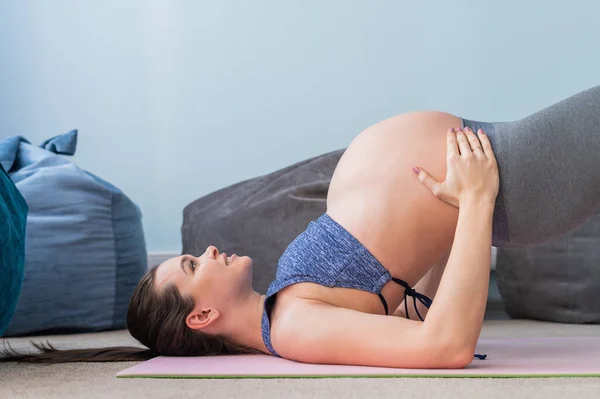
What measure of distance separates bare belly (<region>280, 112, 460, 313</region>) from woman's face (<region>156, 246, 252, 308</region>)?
17 centimetres

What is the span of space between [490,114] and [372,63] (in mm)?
508

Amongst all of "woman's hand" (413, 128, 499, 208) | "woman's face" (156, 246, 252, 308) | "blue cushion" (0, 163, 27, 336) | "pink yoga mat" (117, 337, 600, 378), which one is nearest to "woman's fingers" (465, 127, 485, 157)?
"woman's hand" (413, 128, 499, 208)

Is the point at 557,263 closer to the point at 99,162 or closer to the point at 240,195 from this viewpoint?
the point at 240,195

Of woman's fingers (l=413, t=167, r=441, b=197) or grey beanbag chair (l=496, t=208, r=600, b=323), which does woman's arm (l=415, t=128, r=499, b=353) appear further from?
grey beanbag chair (l=496, t=208, r=600, b=323)

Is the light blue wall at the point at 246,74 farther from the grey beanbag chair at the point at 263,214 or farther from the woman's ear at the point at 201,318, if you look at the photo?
the woman's ear at the point at 201,318

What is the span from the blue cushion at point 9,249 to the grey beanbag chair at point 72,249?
783 millimetres

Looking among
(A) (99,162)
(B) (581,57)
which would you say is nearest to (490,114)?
(B) (581,57)

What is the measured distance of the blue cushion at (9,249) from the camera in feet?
5.43

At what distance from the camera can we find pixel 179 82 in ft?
11.0

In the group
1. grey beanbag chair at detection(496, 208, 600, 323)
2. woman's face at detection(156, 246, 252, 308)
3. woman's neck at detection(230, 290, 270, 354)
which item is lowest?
grey beanbag chair at detection(496, 208, 600, 323)

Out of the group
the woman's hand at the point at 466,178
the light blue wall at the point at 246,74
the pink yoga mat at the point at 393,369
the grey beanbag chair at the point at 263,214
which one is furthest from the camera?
the light blue wall at the point at 246,74

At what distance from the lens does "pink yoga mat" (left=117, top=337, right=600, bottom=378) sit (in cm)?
142

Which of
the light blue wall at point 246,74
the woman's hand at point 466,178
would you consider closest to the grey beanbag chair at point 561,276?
the light blue wall at point 246,74

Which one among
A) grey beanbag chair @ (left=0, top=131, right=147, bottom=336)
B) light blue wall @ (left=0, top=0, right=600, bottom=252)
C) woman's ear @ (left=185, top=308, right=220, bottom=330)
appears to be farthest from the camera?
light blue wall @ (left=0, top=0, right=600, bottom=252)
